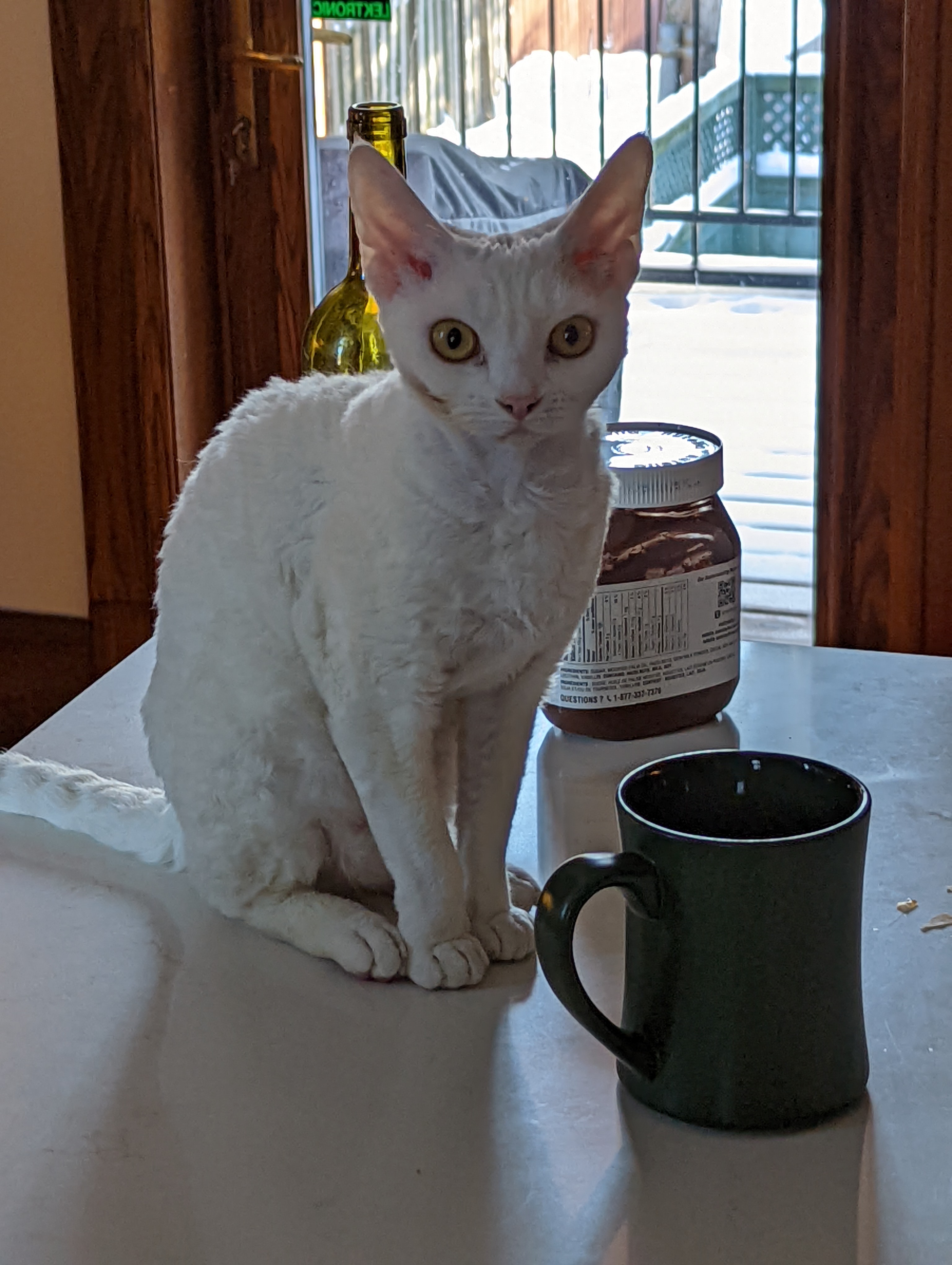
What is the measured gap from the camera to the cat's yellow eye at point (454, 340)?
0.70 metres

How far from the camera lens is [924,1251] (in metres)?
0.56

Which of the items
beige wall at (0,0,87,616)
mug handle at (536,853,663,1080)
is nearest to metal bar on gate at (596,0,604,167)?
beige wall at (0,0,87,616)

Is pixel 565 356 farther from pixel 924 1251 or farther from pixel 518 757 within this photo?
pixel 924 1251

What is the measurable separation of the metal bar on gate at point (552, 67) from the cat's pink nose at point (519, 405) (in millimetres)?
1331

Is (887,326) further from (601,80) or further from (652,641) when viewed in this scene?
(652,641)

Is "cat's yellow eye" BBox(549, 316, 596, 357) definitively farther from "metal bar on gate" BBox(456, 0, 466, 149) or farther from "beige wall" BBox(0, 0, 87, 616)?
"beige wall" BBox(0, 0, 87, 616)

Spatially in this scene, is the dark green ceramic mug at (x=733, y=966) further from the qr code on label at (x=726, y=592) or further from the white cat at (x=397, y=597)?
the qr code on label at (x=726, y=592)

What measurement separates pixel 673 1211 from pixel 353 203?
1.55 feet

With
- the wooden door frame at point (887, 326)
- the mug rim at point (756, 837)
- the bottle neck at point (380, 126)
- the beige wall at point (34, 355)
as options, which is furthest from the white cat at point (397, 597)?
the beige wall at point (34, 355)

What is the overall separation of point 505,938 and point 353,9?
1.42 m

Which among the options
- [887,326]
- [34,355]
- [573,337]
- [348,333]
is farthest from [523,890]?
[34,355]

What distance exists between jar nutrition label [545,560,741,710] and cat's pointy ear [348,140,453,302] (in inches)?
12.3

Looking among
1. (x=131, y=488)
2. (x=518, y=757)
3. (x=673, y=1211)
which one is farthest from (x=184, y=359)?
(x=673, y=1211)

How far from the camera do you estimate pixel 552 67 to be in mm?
1881
